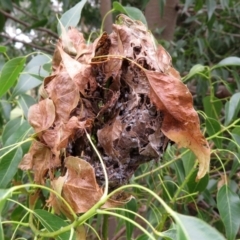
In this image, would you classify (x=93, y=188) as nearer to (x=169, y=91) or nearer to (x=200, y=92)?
(x=169, y=91)

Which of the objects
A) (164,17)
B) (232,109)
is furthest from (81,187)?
(164,17)

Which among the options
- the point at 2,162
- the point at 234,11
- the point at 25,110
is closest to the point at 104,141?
the point at 2,162

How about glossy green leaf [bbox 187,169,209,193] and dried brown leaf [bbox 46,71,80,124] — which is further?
glossy green leaf [bbox 187,169,209,193]

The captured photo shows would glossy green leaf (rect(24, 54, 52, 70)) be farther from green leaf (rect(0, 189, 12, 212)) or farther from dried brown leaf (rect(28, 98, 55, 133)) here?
green leaf (rect(0, 189, 12, 212))

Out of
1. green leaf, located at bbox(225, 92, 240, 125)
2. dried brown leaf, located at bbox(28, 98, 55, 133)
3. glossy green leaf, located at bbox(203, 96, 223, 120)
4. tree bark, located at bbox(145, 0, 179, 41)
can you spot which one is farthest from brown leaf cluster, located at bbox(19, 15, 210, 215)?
tree bark, located at bbox(145, 0, 179, 41)

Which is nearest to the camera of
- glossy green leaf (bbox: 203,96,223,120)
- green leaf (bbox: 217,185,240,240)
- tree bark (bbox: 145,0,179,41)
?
green leaf (bbox: 217,185,240,240)

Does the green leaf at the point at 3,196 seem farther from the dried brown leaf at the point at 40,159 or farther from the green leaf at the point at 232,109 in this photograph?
the green leaf at the point at 232,109

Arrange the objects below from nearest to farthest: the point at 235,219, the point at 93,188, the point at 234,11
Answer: the point at 93,188 < the point at 235,219 < the point at 234,11
